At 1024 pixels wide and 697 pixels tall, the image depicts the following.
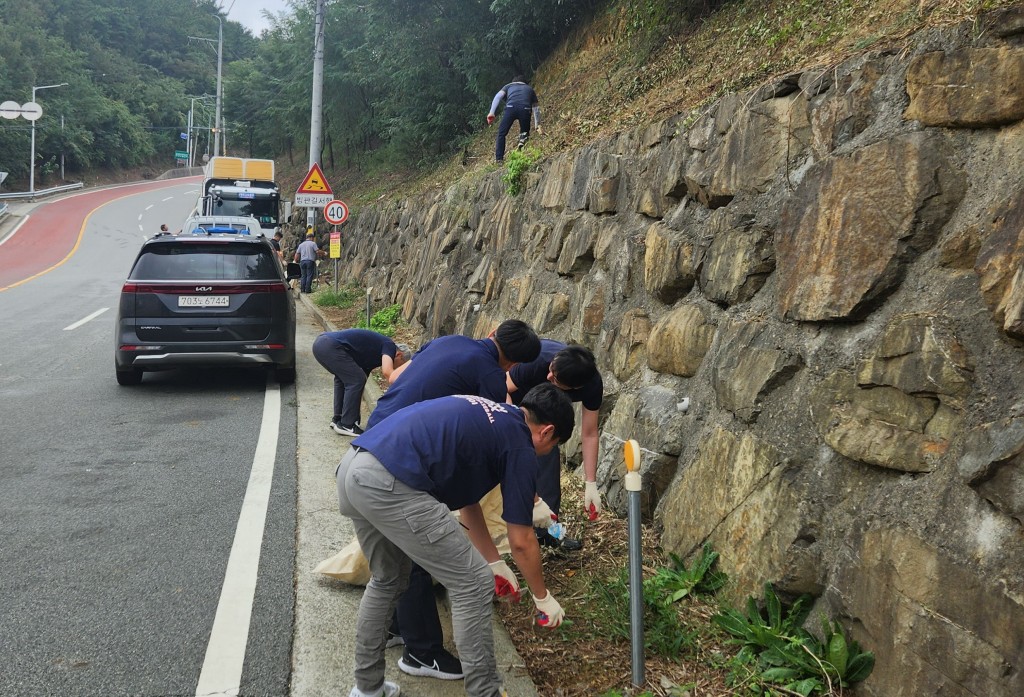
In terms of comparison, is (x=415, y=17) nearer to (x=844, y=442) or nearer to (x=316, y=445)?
(x=316, y=445)

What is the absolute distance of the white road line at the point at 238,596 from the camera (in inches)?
142

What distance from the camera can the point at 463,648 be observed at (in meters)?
3.25

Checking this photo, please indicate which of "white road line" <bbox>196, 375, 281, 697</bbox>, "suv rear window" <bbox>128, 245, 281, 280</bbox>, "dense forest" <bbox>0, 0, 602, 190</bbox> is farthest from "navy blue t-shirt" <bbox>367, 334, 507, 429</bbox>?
"dense forest" <bbox>0, 0, 602, 190</bbox>

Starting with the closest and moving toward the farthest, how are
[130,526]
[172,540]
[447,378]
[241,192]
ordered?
[447,378] → [172,540] → [130,526] → [241,192]

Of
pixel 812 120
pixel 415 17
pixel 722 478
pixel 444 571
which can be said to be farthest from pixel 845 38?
pixel 415 17

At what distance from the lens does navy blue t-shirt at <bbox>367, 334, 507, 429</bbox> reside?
154 inches

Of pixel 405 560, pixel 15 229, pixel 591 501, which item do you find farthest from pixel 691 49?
pixel 15 229

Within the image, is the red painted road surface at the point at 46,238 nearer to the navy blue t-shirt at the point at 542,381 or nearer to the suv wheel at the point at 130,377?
the suv wheel at the point at 130,377

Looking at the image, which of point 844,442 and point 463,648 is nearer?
point 463,648

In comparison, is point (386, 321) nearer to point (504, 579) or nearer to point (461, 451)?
point (504, 579)

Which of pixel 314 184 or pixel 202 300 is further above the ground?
pixel 314 184

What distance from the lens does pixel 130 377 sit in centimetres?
999

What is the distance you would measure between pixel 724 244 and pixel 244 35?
12035 cm

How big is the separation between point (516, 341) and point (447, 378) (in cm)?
38
